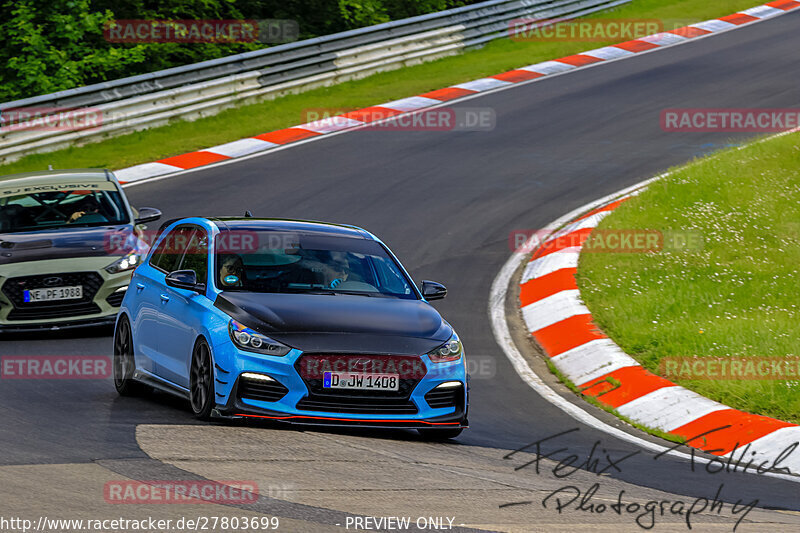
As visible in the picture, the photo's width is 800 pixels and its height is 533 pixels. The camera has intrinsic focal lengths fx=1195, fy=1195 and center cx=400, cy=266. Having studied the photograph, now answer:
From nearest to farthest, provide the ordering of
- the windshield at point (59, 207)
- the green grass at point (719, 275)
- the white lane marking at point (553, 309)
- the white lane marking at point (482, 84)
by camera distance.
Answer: the green grass at point (719, 275) < the white lane marking at point (553, 309) < the windshield at point (59, 207) < the white lane marking at point (482, 84)

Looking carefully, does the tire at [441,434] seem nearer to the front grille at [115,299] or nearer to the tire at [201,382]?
the tire at [201,382]

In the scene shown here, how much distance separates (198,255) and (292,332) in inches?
64.2

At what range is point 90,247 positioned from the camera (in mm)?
12492

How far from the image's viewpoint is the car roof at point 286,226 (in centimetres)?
973

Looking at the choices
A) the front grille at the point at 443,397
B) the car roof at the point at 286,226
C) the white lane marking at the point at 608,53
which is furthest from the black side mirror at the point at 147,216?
the white lane marking at the point at 608,53

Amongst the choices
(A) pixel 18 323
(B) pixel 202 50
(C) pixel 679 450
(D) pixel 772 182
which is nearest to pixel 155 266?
(A) pixel 18 323

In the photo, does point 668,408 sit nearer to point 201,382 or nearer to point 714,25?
point 201,382

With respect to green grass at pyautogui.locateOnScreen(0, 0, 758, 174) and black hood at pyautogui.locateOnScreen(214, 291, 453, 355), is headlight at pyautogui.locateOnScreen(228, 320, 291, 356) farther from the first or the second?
green grass at pyautogui.locateOnScreen(0, 0, 758, 174)

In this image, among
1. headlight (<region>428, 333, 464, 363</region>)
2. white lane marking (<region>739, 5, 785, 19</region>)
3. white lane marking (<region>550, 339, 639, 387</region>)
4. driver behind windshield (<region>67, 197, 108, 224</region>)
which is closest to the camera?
headlight (<region>428, 333, 464, 363</region>)

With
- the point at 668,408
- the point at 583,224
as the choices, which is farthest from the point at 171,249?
the point at 583,224

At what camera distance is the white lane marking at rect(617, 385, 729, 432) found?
981 cm

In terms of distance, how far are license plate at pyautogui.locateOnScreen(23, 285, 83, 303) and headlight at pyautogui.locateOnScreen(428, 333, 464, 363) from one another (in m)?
4.98

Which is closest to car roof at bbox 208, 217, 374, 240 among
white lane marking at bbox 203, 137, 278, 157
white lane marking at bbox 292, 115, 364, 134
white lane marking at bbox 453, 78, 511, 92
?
white lane marking at bbox 203, 137, 278, 157

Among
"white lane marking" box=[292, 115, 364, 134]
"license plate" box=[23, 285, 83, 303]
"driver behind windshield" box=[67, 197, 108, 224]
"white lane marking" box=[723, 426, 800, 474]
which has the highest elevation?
"driver behind windshield" box=[67, 197, 108, 224]
